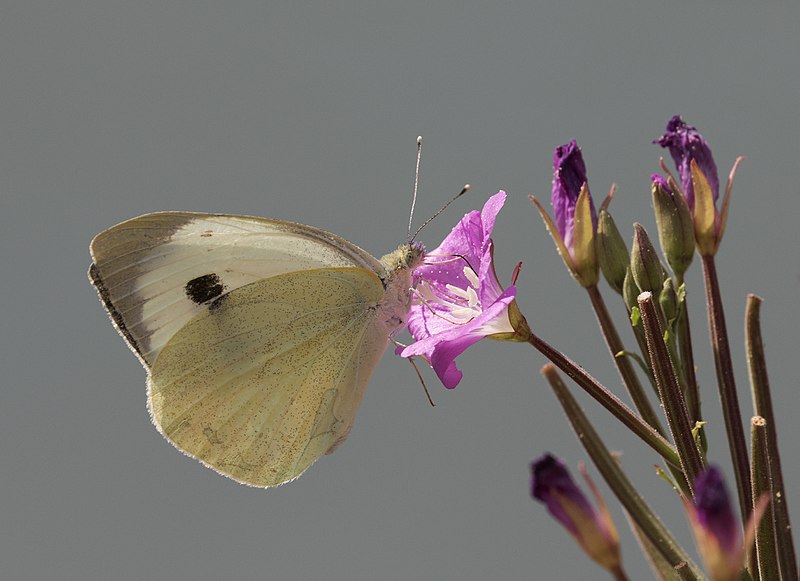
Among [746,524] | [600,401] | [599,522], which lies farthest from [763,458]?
[599,522]

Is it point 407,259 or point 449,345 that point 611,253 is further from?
point 407,259

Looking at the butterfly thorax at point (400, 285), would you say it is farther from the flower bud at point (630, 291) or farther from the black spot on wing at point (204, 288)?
the flower bud at point (630, 291)

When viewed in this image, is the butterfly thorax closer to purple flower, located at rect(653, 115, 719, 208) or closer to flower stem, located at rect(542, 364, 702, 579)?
purple flower, located at rect(653, 115, 719, 208)

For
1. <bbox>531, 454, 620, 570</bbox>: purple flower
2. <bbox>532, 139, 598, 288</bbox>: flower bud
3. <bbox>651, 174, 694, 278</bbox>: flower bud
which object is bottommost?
<bbox>531, 454, 620, 570</bbox>: purple flower

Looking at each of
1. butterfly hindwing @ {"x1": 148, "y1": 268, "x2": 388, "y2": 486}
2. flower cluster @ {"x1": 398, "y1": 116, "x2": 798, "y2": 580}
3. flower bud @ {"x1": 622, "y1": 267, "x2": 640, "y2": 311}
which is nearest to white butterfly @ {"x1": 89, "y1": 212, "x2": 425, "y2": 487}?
butterfly hindwing @ {"x1": 148, "y1": 268, "x2": 388, "y2": 486}

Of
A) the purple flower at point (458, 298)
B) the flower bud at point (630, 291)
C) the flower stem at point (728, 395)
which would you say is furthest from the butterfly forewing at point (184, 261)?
the flower stem at point (728, 395)

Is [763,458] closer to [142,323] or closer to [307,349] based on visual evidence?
[307,349]
